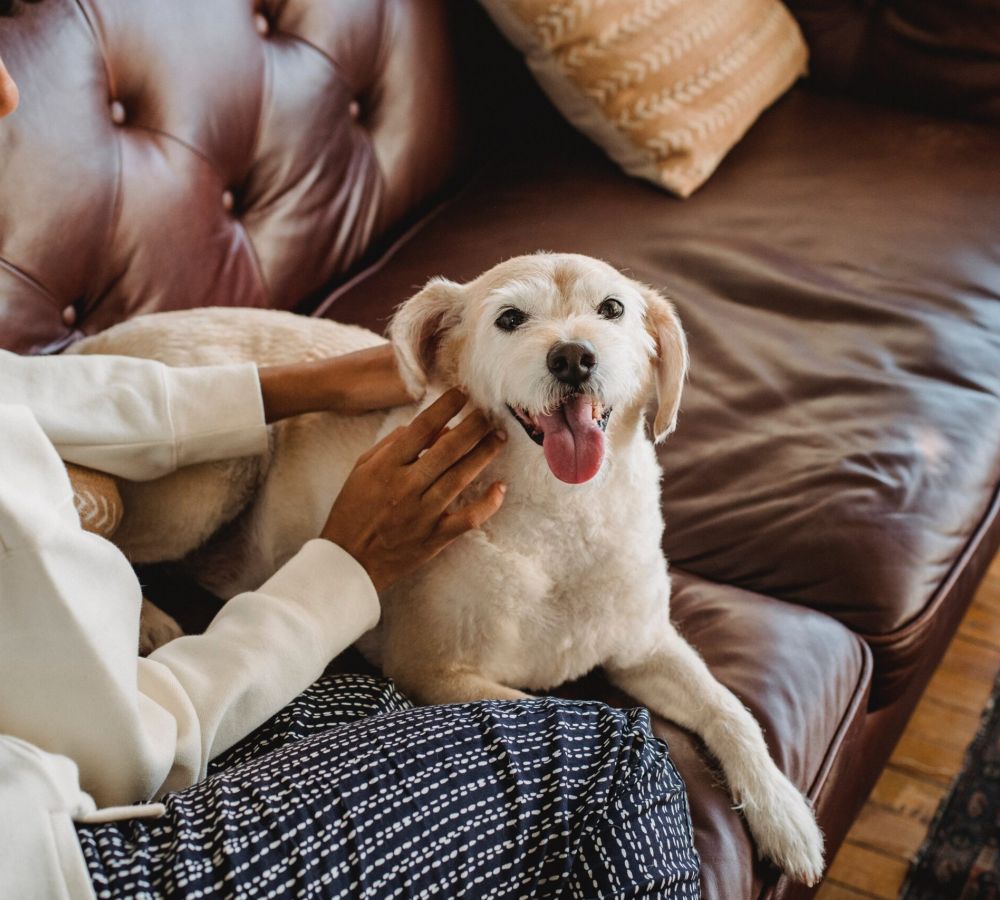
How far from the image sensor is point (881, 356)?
4.99 ft

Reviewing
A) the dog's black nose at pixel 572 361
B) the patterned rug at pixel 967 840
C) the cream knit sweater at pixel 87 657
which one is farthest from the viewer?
the patterned rug at pixel 967 840

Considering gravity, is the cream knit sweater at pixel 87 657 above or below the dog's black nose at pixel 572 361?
below

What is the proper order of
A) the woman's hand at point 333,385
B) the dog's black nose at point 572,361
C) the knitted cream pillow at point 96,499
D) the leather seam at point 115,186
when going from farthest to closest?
the leather seam at point 115,186 < the woman's hand at point 333,385 < the knitted cream pillow at point 96,499 < the dog's black nose at point 572,361

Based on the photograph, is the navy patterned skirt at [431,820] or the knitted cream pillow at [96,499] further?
the knitted cream pillow at [96,499]

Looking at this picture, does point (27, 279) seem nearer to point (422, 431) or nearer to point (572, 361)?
point (422, 431)

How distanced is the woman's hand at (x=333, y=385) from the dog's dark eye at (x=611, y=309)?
→ 254 millimetres

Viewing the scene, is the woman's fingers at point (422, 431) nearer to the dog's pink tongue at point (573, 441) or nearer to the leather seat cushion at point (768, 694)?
the dog's pink tongue at point (573, 441)

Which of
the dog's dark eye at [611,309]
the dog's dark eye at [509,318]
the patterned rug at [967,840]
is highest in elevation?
the dog's dark eye at [611,309]

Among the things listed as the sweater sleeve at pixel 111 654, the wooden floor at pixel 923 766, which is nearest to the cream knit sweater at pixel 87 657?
the sweater sleeve at pixel 111 654

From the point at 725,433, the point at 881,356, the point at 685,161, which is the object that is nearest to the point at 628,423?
the point at 725,433

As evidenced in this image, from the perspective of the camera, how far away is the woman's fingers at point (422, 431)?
1032 mm

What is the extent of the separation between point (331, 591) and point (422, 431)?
6.9 inches

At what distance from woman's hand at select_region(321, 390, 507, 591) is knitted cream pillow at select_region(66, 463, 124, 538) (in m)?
0.24

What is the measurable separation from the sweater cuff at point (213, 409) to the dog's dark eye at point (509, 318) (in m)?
0.30
